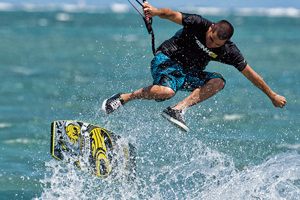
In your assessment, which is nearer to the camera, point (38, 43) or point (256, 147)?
point (256, 147)

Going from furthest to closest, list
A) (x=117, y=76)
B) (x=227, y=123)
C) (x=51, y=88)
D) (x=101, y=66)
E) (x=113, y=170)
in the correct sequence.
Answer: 1. (x=101, y=66)
2. (x=117, y=76)
3. (x=51, y=88)
4. (x=227, y=123)
5. (x=113, y=170)

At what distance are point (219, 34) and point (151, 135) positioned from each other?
3.74 meters

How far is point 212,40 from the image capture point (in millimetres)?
6305

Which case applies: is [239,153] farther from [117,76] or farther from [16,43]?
[16,43]

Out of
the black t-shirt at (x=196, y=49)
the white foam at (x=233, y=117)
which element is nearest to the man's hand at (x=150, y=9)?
the black t-shirt at (x=196, y=49)

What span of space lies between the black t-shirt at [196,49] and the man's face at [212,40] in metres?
0.06

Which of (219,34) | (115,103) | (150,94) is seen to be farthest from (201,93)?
(115,103)

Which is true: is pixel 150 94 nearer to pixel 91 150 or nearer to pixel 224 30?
pixel 91 150

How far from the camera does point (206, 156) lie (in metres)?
8.09

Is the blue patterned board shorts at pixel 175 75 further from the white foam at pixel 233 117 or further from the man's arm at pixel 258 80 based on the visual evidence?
the white foam at pixel 233 117

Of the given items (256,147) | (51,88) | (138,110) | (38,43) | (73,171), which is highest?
(73,171)

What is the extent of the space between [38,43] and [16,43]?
1336 millimetres

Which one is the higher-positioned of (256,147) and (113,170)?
(113,170)

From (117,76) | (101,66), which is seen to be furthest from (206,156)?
(101,66)
